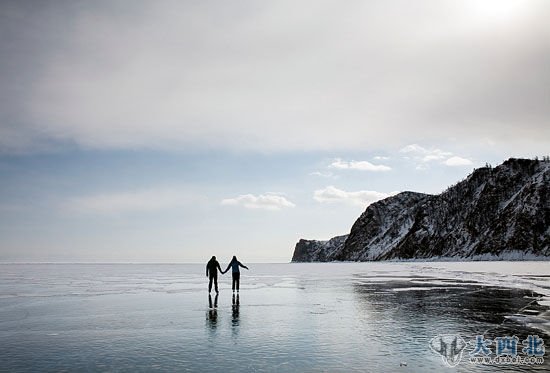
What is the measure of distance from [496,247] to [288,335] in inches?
6773

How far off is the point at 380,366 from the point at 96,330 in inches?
414

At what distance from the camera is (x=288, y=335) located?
1425 cm

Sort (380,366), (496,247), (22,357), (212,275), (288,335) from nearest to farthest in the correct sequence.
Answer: (380,366) → (22,357) → (288,335) → (212,275) → (496,247)

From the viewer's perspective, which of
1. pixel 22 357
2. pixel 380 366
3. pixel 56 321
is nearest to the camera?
pixel 380 366

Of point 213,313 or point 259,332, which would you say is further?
point 213,313

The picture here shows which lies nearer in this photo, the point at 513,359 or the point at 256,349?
the point at 513,359

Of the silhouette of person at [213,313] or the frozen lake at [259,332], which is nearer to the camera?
the frozen lake at [259,332]

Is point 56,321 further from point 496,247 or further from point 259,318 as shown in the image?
point 496,247

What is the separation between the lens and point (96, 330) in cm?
1560

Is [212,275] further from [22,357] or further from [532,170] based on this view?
[532,170]

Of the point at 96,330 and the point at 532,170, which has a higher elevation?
the point at 532,170

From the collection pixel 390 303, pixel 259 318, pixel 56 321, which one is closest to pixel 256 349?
pixel 259 318

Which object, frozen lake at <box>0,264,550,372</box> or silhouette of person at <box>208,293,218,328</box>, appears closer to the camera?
frozen lake at <box>0,264,550,372</box>

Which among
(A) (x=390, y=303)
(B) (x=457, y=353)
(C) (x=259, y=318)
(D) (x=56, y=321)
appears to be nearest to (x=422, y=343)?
(B) (x=457, y=353)
